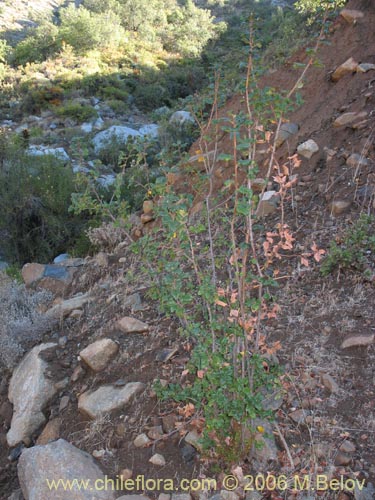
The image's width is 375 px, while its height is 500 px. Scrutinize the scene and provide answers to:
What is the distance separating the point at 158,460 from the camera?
2.36 metres

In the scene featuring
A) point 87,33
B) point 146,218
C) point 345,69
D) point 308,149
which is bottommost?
point 146,218

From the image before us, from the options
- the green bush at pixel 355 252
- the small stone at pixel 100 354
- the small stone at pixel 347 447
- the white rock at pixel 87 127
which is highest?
the green bush at pixel 355 252

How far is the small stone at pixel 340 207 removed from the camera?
382 centimetres

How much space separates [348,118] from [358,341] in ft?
9.06

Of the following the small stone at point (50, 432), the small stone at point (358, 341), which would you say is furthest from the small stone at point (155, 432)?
the small stone at point (358, 341)

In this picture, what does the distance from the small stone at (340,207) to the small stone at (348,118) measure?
3.81ft

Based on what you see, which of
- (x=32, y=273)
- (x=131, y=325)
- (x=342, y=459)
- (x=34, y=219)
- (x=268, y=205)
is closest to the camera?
(x=342, y=459)

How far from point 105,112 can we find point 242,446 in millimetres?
14592

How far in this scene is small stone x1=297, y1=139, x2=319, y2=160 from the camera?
4633mm

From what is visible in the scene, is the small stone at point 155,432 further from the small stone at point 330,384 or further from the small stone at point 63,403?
the small stone at point 330,384

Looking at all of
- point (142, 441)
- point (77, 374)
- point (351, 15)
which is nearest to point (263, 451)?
point (142, 441)

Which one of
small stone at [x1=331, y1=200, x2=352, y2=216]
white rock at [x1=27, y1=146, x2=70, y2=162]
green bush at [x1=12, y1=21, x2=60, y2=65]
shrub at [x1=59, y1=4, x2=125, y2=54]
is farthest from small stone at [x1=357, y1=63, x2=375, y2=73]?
green bush at [x1=12, y1=21, x2=60, y2=65]

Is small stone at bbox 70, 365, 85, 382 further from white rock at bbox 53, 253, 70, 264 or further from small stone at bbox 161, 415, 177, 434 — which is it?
white rock at bbox 53, 253, 70, 264

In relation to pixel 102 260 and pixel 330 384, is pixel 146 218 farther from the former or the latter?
pixel 330 384
